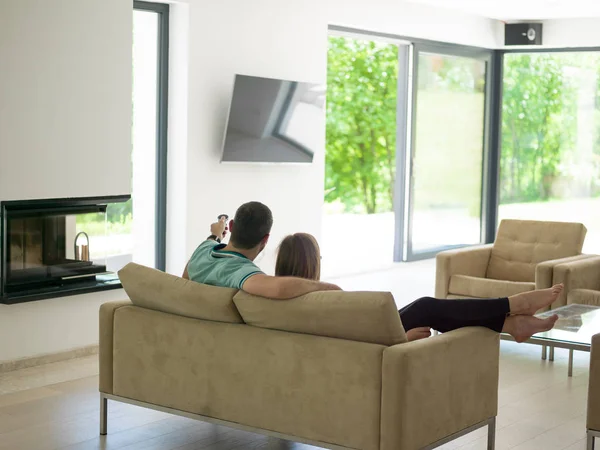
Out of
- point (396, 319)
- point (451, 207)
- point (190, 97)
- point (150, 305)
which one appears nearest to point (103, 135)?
point (190, 97)

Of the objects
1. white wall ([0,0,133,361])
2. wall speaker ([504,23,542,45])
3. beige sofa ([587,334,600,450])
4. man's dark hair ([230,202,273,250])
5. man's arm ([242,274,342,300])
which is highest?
wall speaker ([504,23,542,45])

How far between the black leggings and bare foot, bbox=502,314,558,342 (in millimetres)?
51

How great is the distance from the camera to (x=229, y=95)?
24.3ft

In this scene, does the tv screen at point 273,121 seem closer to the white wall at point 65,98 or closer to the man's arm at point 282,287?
the white wall at point 65,98

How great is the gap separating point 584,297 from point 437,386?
264 centimetres

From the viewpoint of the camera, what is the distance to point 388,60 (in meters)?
14.7

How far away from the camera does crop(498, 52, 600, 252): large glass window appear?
37.0ft

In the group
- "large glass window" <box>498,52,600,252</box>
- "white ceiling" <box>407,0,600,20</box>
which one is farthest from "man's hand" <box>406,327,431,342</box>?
"large glass window" <box>498,52,600,252</box>

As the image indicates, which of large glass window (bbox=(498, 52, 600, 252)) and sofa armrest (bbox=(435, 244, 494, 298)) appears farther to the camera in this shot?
large glass window (bbox=(498, 52, 600, 252))

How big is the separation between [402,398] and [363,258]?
7.42 m

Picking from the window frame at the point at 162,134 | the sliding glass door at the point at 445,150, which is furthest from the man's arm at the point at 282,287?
the sliding glass door at the point at 445,150

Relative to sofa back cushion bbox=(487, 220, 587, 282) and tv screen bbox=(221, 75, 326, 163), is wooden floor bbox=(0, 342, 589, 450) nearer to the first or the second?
sofa back cushion bbox=(487, 220, 587, 282)

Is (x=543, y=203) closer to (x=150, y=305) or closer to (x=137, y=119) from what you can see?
(x=137, y=119)

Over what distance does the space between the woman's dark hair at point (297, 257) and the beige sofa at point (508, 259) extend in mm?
2725
